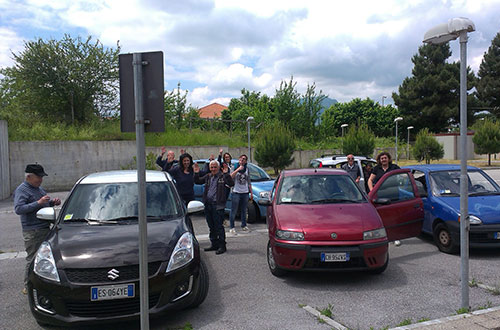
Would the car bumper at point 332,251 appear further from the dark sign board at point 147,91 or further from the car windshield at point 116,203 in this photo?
the dark sign board at point 147,91

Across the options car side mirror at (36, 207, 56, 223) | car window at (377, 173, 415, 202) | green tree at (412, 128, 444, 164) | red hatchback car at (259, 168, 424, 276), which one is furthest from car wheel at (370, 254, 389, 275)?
green tree at (412, 128, 444, 164)

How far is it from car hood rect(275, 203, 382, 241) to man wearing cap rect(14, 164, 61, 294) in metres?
3.14

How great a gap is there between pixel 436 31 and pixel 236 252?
191 inches

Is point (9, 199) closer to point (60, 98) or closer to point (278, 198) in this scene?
point (60, 98)

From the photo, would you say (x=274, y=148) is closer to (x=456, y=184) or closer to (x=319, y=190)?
(x=456, y=184)

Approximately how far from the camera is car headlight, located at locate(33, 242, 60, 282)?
3.86m

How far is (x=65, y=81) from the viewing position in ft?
83.4

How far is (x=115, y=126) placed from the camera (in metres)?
26.2

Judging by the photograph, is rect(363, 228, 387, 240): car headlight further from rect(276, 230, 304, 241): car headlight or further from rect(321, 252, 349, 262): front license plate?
rect(276, 230, 304, 241): car headlight

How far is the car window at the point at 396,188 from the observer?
23.7ft

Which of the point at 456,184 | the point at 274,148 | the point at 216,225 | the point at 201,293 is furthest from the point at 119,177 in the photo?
the point at 274,148

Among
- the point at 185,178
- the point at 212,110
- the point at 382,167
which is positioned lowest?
the point at 185,178

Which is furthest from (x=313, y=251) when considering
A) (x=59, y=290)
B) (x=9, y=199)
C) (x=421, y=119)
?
(x=421, y=119)

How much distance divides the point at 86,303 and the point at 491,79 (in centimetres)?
6291
